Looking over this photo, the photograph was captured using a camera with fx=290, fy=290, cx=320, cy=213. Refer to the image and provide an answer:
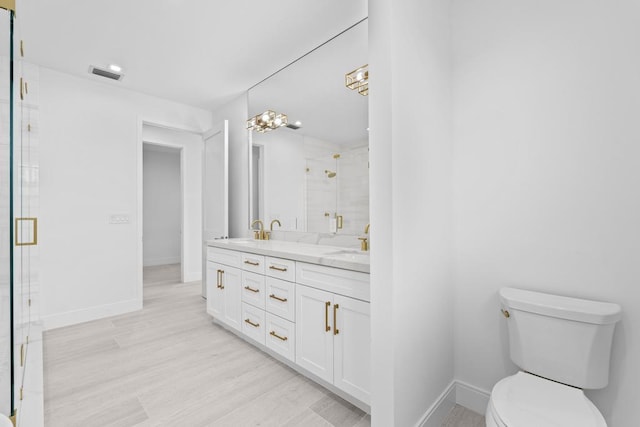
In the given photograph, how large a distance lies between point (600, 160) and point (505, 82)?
0.60 m

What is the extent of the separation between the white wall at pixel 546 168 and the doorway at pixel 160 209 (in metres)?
6.03

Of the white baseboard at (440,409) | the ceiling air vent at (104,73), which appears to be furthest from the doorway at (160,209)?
the white baseboard at (440,409)

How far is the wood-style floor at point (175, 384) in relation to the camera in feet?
5.28

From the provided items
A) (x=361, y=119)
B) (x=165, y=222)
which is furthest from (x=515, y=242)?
(x=165, y=222)

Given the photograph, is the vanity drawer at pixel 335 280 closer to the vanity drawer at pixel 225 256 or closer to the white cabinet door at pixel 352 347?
the white cabinet door at pixel 352 347

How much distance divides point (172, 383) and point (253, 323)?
2.13ft

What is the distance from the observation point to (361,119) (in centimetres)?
226

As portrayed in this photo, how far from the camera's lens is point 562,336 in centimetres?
127

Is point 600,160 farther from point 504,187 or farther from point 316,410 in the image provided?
point 316,410

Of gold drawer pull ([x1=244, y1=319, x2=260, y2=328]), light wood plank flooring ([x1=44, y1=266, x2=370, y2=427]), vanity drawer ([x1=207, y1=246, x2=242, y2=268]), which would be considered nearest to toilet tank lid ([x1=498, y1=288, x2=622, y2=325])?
light wood plank flooring ([x1=44, y1=266, x2=370, y2=427])

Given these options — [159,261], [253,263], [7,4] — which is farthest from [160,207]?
[7,4]

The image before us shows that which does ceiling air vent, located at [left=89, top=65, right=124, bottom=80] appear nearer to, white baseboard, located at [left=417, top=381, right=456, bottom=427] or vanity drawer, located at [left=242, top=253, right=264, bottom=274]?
vanity drawer, located at [left=242, top=253, right=264, bottom=274]

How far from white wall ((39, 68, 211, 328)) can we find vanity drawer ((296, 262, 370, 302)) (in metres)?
2.64

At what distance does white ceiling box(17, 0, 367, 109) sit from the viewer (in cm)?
207
